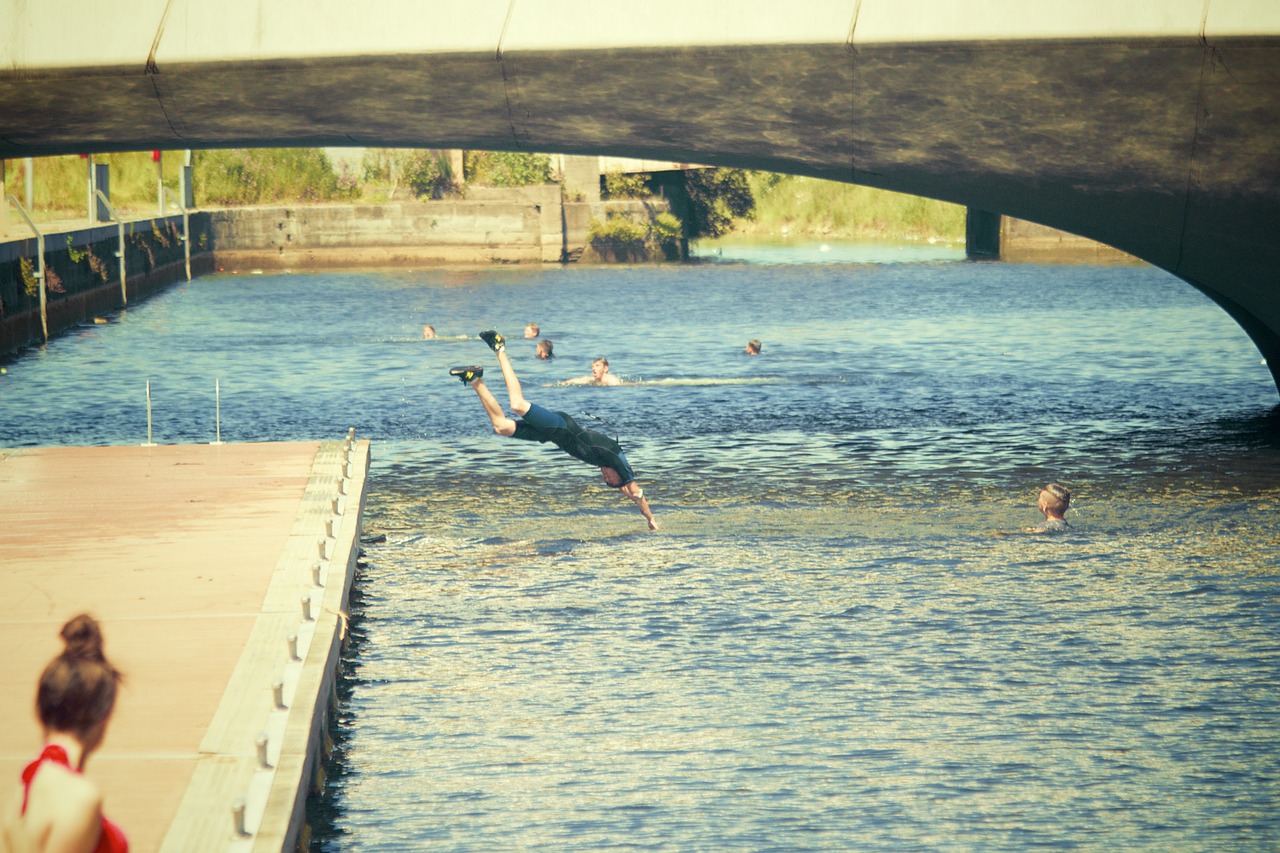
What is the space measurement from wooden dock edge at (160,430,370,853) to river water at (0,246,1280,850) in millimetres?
804

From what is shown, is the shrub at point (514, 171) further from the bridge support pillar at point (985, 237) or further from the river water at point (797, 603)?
the river water at point (797, 603)

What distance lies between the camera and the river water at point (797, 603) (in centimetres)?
1075

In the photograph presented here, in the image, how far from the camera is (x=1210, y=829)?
10305 millimetres

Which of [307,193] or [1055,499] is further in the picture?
[307,193]

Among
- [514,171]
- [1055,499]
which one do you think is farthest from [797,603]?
[514,171]

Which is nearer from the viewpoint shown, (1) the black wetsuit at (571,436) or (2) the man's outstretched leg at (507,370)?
(2) the man's outstretched leg at (507,370)

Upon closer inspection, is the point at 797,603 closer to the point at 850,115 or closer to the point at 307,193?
the point at 850,115

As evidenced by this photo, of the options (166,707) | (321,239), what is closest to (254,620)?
(166,707)

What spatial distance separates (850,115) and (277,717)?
14.4 meters

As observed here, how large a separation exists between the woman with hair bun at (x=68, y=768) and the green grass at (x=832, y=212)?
11220cm

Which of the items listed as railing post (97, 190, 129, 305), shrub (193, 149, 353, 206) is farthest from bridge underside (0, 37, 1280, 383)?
shrub (193, 149, 353, 206)

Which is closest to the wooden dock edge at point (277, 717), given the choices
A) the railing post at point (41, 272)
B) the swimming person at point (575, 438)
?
the swimming person at point (575, 438)

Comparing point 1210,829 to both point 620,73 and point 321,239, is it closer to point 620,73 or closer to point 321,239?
point 620,73

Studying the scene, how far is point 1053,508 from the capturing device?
19.4 m
